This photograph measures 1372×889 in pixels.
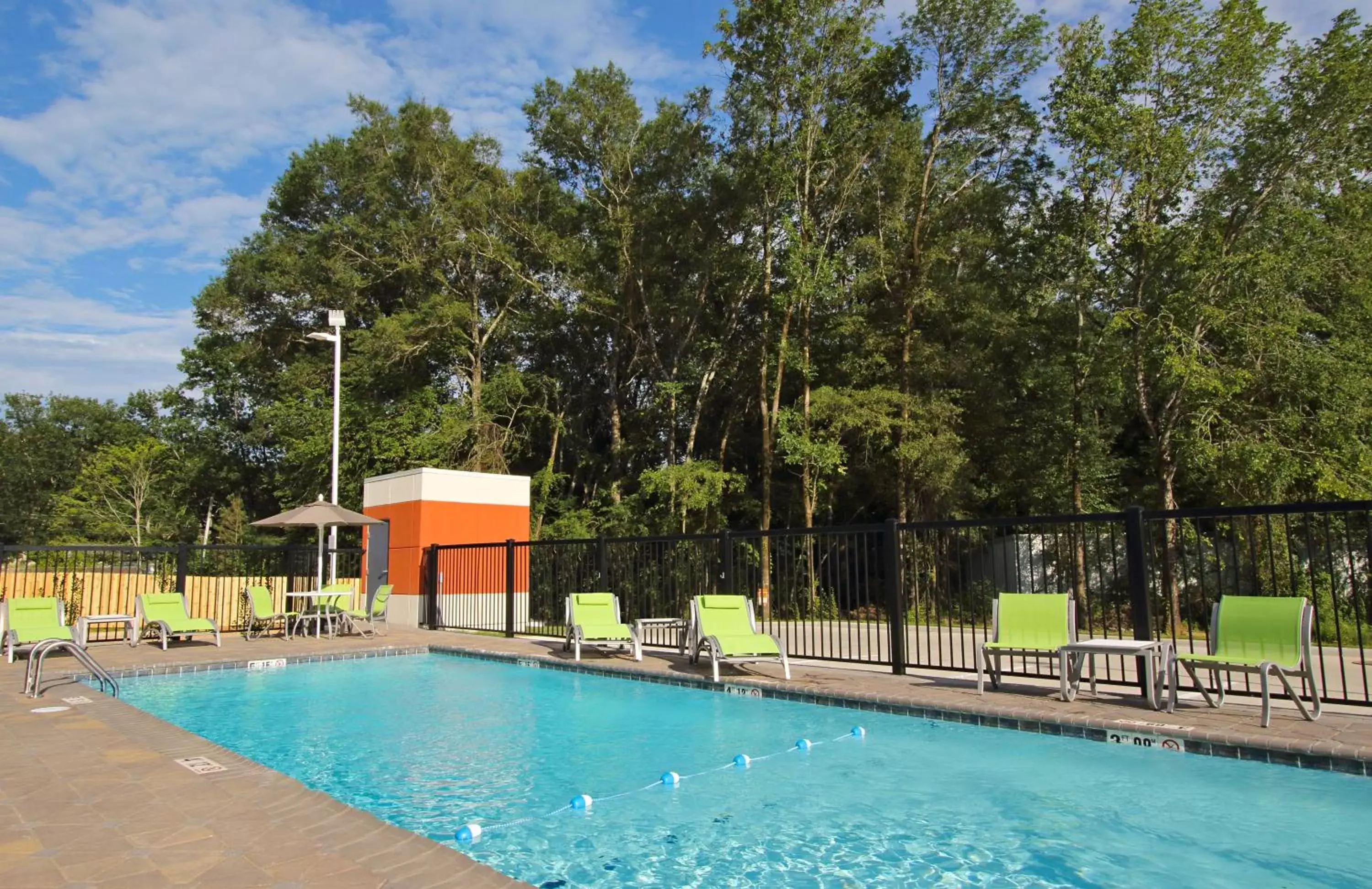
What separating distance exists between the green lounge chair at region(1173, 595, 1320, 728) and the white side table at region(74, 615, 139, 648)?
10.9 metres

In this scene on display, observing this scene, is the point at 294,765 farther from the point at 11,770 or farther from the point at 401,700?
the point at 401,700

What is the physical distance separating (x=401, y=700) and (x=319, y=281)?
73.6ft

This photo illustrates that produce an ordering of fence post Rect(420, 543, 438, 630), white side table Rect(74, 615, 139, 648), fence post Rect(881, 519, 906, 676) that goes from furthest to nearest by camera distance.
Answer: fence post Rect(420, 543, 438, 630) < white side table Rect(74, 615, 139, 648) < fence post Rect(881, 519, 906, 676)

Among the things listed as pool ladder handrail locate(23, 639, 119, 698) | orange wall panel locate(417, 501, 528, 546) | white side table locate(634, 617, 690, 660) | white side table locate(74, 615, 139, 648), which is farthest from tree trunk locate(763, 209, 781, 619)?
pool ladder handrail locate(23, 639, 119, 698)

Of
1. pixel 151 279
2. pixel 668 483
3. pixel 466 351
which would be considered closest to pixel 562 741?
pixel 668 483

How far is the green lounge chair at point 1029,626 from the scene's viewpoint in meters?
6.68

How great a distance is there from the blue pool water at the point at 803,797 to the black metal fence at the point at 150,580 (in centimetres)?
633

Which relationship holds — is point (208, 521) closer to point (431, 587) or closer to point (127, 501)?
point (127, 501)

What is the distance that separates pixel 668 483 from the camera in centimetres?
2061

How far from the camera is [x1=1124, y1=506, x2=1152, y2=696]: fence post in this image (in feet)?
21.5

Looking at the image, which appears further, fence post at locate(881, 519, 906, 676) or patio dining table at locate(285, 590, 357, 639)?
patio dining table at locate(285, 590, 357, 639)

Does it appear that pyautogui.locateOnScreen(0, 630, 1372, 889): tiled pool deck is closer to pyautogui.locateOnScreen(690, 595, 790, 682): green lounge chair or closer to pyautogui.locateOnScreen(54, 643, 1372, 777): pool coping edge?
pyautogui.locateOnScreen(54, 643, 1372, 777): pool coping edge

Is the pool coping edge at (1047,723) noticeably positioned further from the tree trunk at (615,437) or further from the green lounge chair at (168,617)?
the tree trunk at (615,437)

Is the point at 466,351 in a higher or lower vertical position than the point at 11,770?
higher
